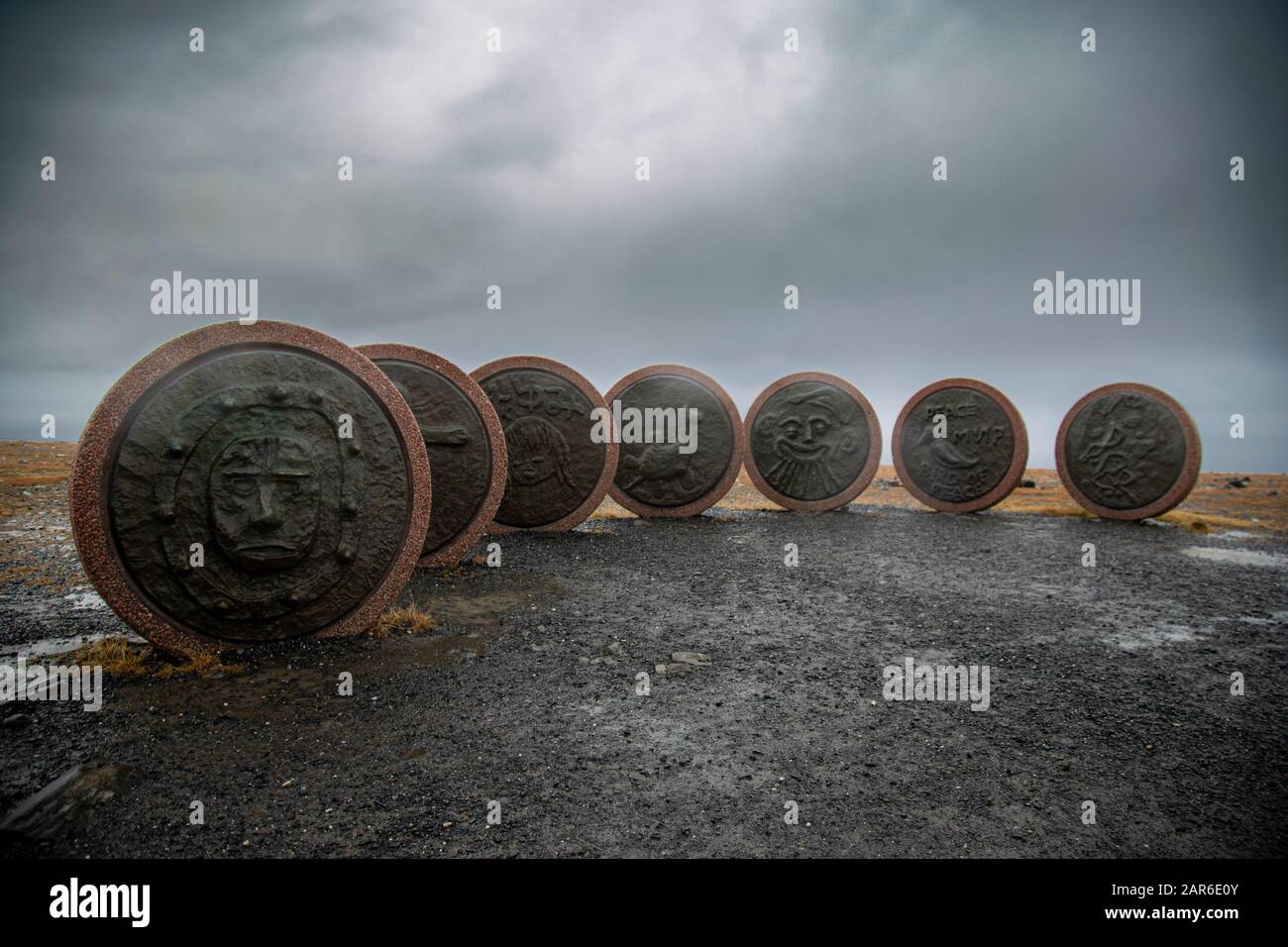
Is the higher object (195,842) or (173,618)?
(173,618)

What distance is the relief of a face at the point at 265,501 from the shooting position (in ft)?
13.7

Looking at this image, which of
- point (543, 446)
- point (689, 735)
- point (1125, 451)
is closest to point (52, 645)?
point (689, 735)

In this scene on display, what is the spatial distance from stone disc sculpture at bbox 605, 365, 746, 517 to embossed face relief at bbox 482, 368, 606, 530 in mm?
1576

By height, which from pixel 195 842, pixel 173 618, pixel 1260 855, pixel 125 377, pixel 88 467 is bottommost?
pixel 1260 855

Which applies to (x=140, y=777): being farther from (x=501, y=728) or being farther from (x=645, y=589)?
(x=645, y=589)

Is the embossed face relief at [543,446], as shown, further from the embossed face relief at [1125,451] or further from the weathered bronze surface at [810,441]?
the embossed face relief at [1125,451]

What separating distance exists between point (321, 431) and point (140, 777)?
2324 mm

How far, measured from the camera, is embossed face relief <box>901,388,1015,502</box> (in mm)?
11609

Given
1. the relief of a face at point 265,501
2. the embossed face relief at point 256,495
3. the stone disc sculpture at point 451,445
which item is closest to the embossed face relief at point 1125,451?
the stone disc sculpture at point 451,445

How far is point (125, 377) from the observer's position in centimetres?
406

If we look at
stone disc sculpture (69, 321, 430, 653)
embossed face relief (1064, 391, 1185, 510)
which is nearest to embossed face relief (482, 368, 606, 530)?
stone disc sculpture (69, 321, 430, 653)

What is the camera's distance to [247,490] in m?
4.24

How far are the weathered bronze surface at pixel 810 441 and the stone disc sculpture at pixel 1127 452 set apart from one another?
3.53m
